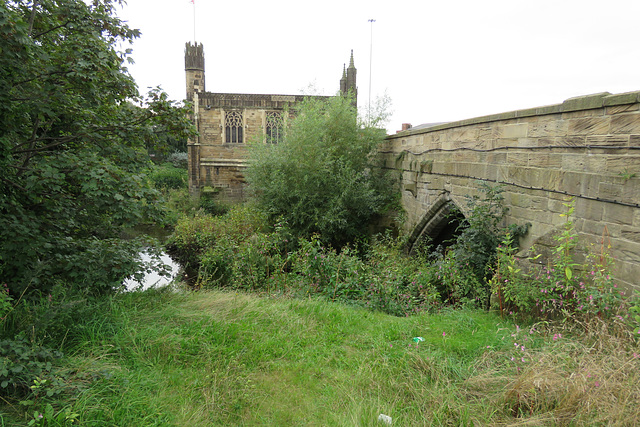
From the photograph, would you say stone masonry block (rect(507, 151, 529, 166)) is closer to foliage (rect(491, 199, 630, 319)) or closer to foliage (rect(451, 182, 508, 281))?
foliage (rect(451, 182, 508, 281))

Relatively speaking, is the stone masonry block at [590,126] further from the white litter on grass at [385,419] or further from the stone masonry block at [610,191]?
the white litter on grass at [385,419]

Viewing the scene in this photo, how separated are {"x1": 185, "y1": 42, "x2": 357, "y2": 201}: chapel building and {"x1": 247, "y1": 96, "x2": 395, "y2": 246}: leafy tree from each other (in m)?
10.0

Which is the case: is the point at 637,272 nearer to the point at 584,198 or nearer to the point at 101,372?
the point at 584,198

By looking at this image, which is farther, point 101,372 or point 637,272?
point 637,272

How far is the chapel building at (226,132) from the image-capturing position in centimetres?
2056

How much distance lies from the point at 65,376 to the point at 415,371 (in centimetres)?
254

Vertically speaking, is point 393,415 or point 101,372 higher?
point 101,372

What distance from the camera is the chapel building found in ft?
67.5

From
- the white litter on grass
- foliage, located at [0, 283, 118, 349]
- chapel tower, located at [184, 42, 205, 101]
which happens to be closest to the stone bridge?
the white litter on grass

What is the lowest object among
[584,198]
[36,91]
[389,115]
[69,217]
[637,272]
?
[637,272]

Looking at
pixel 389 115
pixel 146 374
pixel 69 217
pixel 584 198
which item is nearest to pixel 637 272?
pixel 584 198

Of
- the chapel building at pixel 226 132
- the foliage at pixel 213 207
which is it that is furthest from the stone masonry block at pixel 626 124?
the chapel building at pixel 226 132

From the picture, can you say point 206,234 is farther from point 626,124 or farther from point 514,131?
point 626,124

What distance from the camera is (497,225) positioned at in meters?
5.32
